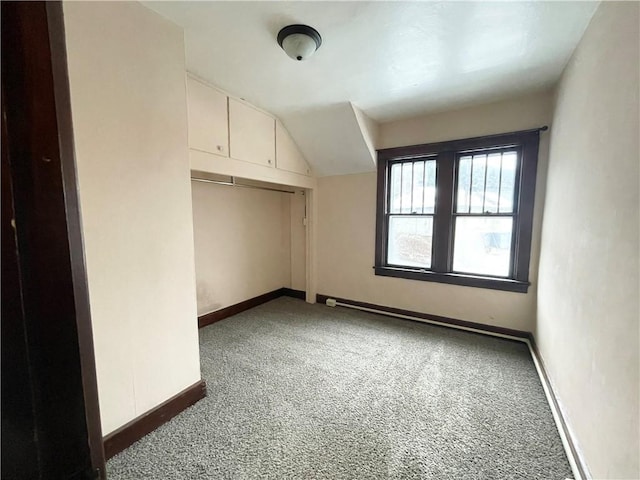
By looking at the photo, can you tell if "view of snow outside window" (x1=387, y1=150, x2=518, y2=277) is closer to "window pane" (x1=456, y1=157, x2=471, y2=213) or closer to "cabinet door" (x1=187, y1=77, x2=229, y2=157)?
"window pane" (x1=456, y1=157, x2=471, y2=213)

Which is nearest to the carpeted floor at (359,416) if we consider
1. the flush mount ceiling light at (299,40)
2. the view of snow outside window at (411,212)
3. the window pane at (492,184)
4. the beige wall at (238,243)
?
Result: the beige wall at (238,243)

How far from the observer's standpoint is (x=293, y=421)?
5.66ft

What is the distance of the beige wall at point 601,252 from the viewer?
3.51ft

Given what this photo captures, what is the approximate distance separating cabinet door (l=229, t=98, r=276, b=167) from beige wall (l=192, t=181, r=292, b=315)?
793mm

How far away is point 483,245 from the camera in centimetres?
301

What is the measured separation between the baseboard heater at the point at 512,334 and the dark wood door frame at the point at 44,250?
2.02 metres

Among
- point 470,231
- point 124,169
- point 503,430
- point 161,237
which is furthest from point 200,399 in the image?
point 470,231

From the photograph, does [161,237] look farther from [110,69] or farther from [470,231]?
[470,231]

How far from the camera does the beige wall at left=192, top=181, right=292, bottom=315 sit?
10.5 ft

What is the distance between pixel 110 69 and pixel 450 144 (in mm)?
2955

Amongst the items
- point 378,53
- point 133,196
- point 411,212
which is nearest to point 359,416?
point 133,196

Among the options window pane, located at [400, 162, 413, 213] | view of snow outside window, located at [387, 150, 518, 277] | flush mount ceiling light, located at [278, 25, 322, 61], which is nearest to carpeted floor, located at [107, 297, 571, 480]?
view of snow outside window, located at [387, 150, 518, 277]

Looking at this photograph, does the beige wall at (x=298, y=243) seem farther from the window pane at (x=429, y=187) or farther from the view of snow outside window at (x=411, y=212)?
the window pane at (x=429, y=187)

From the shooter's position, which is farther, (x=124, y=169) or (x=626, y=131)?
(x=124, y=169)
